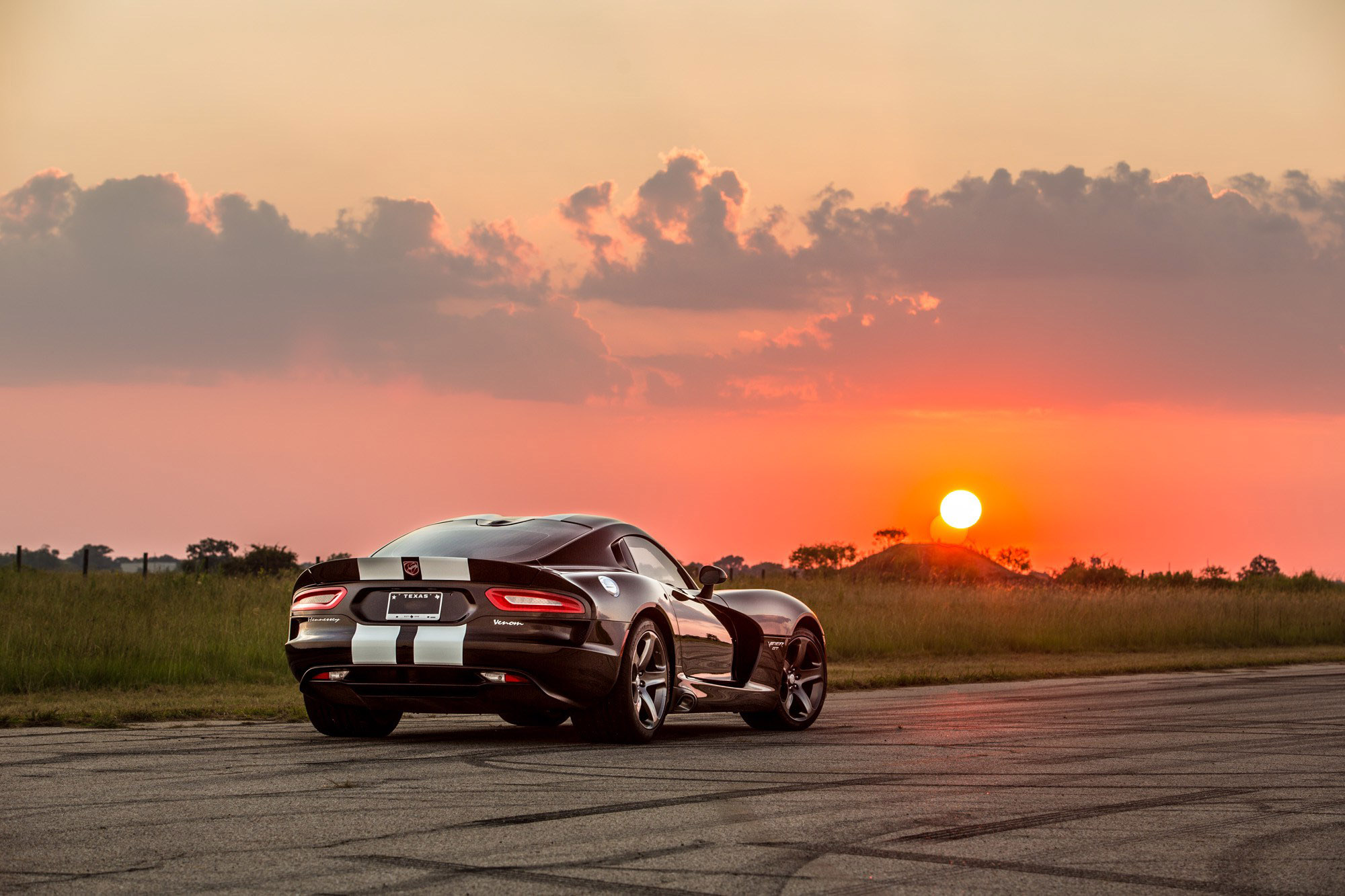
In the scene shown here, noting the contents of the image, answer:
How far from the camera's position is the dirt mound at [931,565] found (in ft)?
222

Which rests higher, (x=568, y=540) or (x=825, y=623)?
(x=568, y=540)

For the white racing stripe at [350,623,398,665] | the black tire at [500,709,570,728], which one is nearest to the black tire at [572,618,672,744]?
the black tire at [500,709,570,728]

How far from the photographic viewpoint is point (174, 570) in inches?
1158

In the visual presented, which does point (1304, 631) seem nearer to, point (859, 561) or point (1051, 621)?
point (1051, 621)

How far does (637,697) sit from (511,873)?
4803 millimetres

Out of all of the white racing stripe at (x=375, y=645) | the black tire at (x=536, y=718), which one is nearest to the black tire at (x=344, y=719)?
the white racing stripe at (x=375, y=645)

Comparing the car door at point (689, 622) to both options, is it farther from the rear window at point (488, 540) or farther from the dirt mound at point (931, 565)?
the dirt mound at point (931, 565)

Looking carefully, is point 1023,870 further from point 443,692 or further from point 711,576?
point 711,576

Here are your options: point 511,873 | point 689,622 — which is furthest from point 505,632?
point 511,873

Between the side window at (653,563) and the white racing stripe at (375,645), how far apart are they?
191cm

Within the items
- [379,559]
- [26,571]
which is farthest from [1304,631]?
[379,559]

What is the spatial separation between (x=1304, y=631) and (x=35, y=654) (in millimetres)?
31640

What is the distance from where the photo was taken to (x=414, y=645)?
373 inches

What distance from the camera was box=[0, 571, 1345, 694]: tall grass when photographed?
17031mm
